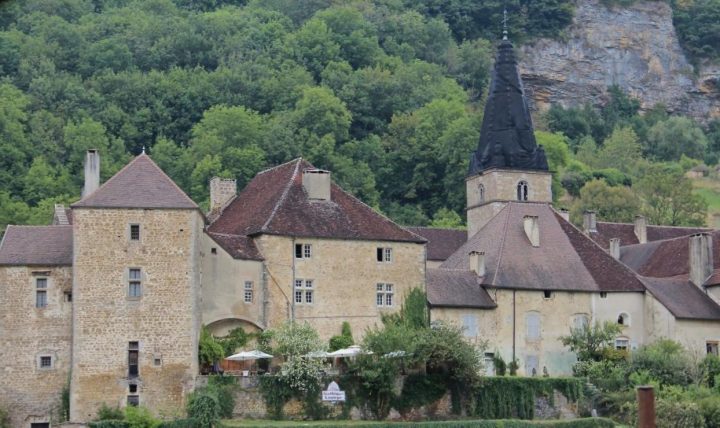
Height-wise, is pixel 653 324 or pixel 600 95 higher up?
pixel 600 95

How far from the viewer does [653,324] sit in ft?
229

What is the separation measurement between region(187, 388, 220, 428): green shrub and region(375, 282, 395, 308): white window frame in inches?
388

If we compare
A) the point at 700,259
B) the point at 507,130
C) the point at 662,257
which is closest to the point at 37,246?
the point at 700,259

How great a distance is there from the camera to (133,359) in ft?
188

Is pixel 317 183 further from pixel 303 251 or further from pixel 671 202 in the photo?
pixel 671 202

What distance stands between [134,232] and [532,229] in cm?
2042

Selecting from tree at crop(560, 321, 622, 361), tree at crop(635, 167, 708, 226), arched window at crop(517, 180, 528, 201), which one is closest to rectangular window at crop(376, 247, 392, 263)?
tree at crop(560, 321, 622, 361)

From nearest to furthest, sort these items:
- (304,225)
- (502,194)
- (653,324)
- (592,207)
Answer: (304,225) → (653,324) → (502,194) → (592,207)

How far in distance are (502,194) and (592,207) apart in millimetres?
19729

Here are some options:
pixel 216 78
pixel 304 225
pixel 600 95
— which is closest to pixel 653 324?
pixel 304 225

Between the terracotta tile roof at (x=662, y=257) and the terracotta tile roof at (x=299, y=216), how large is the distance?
51.7ft

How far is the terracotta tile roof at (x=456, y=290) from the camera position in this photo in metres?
66.6

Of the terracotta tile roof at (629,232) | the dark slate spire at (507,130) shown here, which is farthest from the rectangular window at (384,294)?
the dark slate spire at (507,130)

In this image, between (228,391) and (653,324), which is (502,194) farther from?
(228,391)
